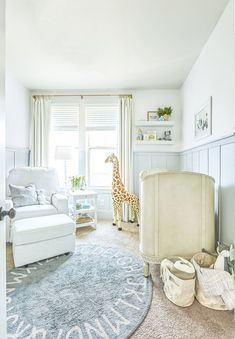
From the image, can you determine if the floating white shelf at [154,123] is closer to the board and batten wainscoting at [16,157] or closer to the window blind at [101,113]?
the window blind at [101,113]

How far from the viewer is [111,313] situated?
1.52 metres

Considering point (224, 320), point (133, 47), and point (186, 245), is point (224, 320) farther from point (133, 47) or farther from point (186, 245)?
point (133, 47)

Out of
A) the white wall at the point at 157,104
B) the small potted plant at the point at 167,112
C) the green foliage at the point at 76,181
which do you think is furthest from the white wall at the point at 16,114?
the small potted plant at the point at 167,112

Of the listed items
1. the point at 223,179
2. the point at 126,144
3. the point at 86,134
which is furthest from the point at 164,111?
the point at 223,179

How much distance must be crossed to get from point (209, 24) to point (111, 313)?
2.83 m

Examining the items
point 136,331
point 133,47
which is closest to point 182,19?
point 133,47

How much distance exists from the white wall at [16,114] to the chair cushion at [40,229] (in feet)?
5.46

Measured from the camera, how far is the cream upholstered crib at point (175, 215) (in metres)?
1.93

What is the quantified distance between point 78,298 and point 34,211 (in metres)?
1.48

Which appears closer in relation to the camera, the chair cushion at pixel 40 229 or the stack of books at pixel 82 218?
the chair cushion at pixel 40 229

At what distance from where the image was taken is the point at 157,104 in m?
4.16

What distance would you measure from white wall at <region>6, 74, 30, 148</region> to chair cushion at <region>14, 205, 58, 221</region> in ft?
3.95

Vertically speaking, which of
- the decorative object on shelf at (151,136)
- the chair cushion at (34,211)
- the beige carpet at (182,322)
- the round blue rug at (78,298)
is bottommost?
the beige carpet at (182,322)

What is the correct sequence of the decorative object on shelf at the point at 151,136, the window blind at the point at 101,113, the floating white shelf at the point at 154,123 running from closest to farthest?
1. the floating white shelf at the point at 154,123
2. the decorative object on shelf at the point at 151,136
3. the window blind at the point at 101,113
